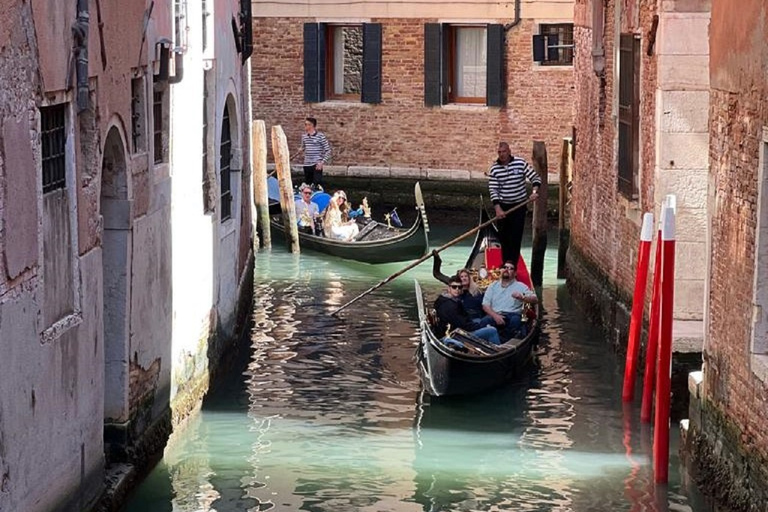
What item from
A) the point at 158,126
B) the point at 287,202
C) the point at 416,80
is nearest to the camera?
the point at 158,126

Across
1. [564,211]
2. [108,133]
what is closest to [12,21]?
[108,133]

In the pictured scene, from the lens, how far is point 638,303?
897 cm

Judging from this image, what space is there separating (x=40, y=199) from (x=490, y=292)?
4753mm

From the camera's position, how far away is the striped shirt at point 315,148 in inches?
702

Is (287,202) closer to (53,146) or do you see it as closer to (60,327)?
(53,146)

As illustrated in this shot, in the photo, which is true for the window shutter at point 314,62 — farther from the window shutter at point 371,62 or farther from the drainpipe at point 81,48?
the drainpipe at point 81,48

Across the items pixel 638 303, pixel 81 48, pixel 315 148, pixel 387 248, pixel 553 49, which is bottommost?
pixel 387 248

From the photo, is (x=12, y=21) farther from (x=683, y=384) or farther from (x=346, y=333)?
(x=346, y=333)

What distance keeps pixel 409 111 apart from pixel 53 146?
512 inches

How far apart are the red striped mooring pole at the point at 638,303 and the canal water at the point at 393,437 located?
0.65ft

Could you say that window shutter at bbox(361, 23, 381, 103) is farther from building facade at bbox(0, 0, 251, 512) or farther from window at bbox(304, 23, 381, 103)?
building facade at bbox(0, 0, 251, 512)

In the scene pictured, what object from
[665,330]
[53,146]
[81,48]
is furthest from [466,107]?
[53,146]

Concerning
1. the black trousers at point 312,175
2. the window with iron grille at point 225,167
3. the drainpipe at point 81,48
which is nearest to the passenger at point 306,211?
the black trousers at point 312,175

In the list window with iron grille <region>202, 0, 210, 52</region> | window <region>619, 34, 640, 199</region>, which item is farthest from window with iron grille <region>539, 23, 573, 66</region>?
window with iron grille <region>202, 0, 210, 52</region>
